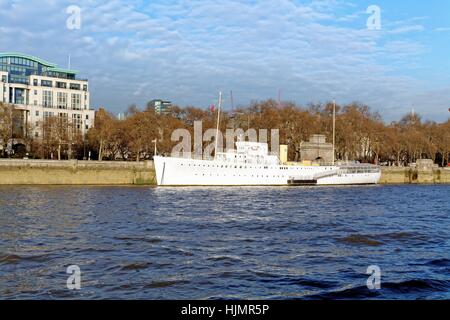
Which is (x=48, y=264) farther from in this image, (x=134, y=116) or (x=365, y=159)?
(x=365, y=159)

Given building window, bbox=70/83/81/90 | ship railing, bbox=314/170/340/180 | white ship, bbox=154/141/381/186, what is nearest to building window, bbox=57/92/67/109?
building window, bbox=70/83/81/90

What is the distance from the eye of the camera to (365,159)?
→ 385 feet

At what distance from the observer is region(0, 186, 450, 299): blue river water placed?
1215 cm

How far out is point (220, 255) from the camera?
16484 mm

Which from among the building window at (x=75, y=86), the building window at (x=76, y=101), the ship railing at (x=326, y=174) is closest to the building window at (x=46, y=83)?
the building window at (x=75, y=86)

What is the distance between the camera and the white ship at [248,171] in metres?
63.9

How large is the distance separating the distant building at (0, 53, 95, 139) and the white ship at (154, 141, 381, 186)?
4114cm

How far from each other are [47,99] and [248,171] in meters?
54.1

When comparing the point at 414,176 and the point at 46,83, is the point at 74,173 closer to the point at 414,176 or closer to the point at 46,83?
the point at 46,83

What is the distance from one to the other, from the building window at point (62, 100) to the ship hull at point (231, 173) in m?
48.3

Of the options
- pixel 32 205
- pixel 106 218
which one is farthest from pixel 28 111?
pixel 106 218
